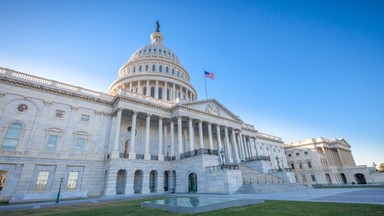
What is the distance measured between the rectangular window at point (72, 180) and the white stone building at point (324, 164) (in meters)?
63.3

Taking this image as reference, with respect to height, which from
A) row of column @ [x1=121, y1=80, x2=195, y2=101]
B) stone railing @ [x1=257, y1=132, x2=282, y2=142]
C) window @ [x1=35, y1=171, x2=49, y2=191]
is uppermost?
row of column @ [x1=121, y1=80, x2=195, y2=101]

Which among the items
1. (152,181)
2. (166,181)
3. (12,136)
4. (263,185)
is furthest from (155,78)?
(263,185)

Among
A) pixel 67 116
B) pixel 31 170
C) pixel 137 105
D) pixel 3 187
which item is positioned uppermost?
pixel 137 105

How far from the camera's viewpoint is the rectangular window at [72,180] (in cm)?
2379

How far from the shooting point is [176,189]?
2772 centimetres

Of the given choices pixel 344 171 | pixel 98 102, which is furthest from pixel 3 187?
pixel 344 171

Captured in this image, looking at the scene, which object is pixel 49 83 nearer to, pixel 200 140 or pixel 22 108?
pixel 22 108

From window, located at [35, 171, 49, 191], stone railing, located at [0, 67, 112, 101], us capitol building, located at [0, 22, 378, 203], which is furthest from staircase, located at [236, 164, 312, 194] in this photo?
stone railing, located at [0, 67, 112, 101]

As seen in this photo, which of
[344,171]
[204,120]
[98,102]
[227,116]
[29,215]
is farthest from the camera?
[344,171]

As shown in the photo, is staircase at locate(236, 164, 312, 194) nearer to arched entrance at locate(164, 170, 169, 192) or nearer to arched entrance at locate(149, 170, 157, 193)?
arched entrance at locate(164, 170, 169, 192)

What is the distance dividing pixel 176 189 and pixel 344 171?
6309 centimetres

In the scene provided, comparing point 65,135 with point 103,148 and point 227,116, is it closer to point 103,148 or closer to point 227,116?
point 103,148

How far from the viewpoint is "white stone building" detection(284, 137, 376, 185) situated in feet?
193

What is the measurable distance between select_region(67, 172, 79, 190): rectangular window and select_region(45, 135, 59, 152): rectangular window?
13.2ft
